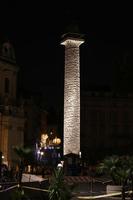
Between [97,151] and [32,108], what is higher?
[32,108]

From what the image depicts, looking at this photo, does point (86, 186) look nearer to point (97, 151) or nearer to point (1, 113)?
point (1, 113)

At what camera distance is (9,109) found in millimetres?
62312

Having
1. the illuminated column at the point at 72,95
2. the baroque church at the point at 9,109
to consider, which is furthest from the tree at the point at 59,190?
the baroque church at the point at 9,109

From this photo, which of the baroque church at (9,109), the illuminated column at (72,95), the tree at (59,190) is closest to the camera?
the tree at (59,190)

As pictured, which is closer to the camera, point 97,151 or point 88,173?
point 88,173

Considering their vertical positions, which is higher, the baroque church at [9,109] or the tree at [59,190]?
the baroque church at [9,109]

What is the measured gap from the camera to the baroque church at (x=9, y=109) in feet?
200

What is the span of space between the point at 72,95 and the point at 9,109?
14401 millimetres

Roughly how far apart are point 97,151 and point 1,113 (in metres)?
19.3

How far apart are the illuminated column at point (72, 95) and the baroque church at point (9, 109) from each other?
37.1ft

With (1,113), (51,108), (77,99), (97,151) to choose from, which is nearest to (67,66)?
(77,99)

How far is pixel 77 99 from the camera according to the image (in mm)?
50000

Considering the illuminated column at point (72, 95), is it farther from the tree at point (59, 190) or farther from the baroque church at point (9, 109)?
the tree at point (59, 190)

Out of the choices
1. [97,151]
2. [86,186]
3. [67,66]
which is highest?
[67,66]
